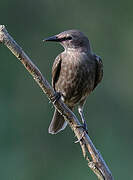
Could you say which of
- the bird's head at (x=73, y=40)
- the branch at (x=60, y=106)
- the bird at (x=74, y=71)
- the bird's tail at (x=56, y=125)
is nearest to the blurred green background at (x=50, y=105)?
the bird's tail at (x=56, y=125)

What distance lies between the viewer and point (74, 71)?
18.6 feet

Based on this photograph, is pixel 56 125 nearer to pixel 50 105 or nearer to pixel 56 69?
pixel 56 69

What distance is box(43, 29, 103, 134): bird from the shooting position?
18.6ft

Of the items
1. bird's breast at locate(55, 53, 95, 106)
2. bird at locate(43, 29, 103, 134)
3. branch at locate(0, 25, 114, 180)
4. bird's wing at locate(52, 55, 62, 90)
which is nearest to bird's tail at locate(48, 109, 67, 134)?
bird at locate(43, 29, 103, 134)

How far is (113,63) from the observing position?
11.9 m

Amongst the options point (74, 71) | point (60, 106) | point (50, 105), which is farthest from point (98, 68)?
point (50, 105)

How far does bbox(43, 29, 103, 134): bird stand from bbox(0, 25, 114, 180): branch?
1.15 m

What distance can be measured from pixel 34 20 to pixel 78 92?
626 cm

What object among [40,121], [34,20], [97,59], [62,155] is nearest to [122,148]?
[62,155]

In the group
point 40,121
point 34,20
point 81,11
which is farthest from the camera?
point 81,11

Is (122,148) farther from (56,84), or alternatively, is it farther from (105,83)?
(56,84)

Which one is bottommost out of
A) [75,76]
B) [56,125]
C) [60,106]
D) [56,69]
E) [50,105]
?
[60,106]

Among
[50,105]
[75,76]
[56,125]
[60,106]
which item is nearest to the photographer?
[60,106]

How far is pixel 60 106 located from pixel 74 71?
122cm
